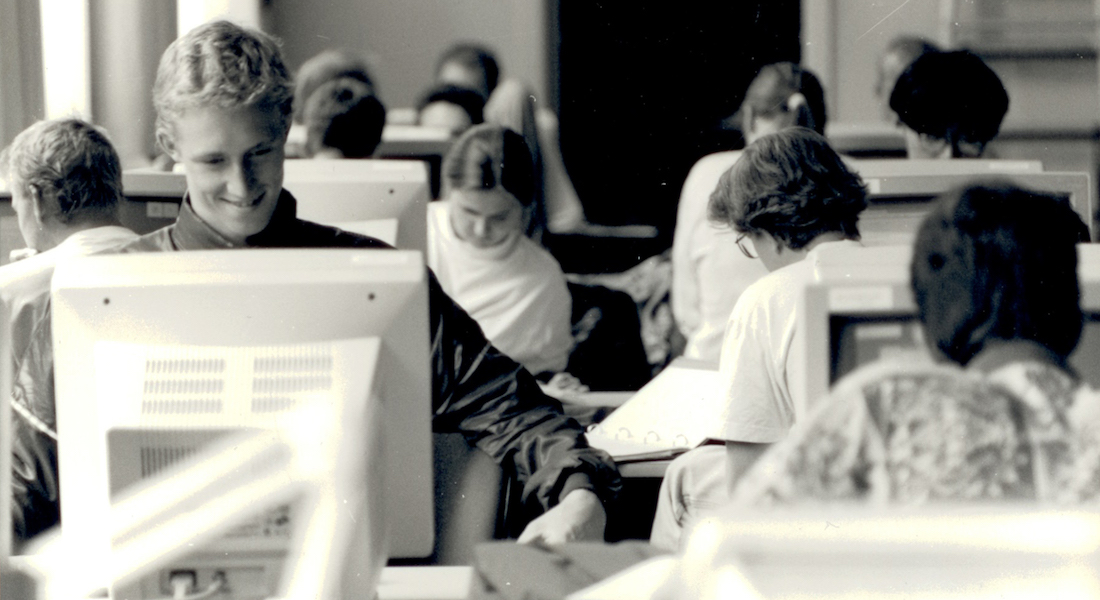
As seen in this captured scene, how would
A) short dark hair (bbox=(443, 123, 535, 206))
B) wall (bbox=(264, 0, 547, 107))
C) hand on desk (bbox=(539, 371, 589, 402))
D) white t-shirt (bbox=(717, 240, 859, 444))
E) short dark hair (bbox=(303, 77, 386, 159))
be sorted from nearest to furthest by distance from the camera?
white t-shirt (bbox=(717, 240, 859, 444))
hand on desk (bbox=(539, 371, 589, 402))
short dark hair (bbox=(443, 123, 535, 206))
short dark hair (bbox=(303, 77, 386, 159))
wall (bbox=(264, 0, 547, 107))

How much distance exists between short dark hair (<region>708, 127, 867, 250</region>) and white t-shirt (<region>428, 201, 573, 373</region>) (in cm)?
105

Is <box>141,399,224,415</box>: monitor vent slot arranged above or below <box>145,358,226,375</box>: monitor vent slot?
below

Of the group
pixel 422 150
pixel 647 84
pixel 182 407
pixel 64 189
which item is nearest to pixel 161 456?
pixel 182 407

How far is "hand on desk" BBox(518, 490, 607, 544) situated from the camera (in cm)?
145

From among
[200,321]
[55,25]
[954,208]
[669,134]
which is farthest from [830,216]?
[669,134]

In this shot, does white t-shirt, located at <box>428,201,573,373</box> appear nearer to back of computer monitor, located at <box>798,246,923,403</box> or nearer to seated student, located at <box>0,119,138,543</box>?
seated student, located at <box>0,119,138,543</box>

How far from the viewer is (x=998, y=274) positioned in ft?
3.55

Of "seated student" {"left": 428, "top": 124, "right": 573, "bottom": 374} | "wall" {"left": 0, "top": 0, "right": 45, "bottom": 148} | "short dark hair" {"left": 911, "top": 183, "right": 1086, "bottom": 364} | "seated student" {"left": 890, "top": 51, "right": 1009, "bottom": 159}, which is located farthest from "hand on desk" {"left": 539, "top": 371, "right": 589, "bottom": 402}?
"short dark hair" {"left": 911, "top": 183, "right": 1086, "bottom": 364}

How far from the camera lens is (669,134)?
7.60 meters

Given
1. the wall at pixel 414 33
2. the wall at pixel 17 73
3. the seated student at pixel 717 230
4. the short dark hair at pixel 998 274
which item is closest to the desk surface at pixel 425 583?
the short dark hair at pixel 998 274

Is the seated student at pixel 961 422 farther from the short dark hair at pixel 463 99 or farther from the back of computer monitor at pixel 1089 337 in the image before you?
the short dark hair at pixel 463 99

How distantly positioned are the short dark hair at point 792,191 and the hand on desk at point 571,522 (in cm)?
67

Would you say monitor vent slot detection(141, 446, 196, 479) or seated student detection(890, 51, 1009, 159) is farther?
seated student detection(890, 51, 1009, 159)

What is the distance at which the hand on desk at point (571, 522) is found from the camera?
1.45 meters
